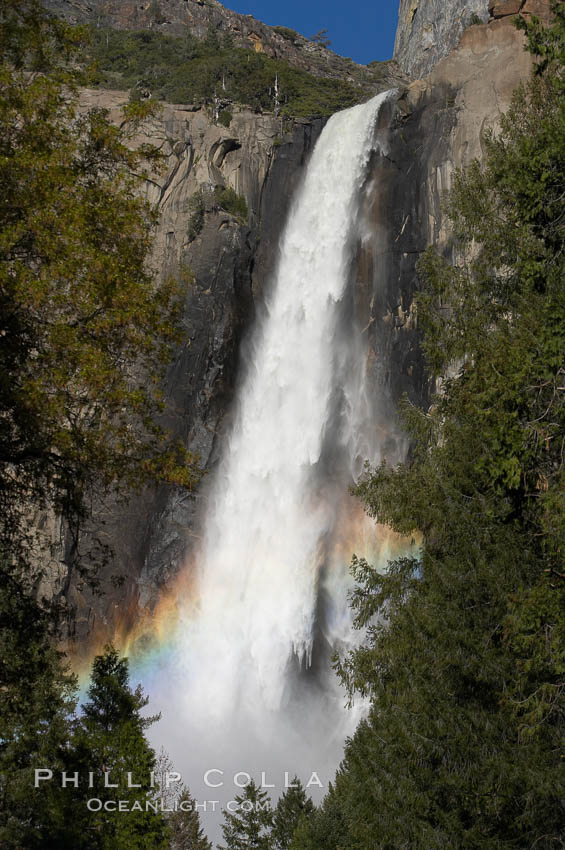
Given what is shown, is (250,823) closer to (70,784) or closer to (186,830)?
(186,830)

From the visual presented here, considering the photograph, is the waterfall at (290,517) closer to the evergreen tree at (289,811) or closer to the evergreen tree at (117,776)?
the evergreen tree at (289,811)

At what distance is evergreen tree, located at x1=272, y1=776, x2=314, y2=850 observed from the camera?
2296 cm

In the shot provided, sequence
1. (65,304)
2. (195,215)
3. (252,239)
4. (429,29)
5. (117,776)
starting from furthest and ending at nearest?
1. (429,29)
2. (252,239)
3. (195,215)
4. (117,776)
5. (65,304)

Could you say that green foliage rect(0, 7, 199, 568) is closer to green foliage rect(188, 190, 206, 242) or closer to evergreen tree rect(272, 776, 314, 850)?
evergreen tree rect(272, 776, 314, 850)

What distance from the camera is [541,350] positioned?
768 cm

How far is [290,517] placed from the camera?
2970 centimetres

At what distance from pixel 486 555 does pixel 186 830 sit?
24.9 metres

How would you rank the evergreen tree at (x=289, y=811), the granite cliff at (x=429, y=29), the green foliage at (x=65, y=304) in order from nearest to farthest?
1. the green foliage at (x=65, y=304)
2. the evergreen tree at (x=289, y=811)
3. the granite cliff at (x=429, y=29)

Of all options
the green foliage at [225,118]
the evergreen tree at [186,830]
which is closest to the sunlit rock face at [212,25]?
the green foliage at [225,118]

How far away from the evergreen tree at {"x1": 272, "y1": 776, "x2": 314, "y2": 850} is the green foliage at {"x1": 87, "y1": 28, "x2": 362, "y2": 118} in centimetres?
3229

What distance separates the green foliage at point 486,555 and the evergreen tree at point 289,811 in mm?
12806

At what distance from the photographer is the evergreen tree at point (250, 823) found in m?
23.4

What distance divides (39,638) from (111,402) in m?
3.33

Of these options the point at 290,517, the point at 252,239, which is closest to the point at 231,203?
the point at 252,239
